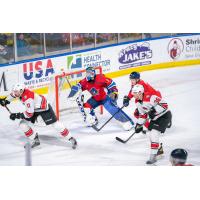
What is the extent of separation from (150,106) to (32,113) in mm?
1006

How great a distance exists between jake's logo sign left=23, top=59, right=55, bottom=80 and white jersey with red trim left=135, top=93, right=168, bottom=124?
798mm

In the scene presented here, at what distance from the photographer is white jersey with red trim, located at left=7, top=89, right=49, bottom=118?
416 cm

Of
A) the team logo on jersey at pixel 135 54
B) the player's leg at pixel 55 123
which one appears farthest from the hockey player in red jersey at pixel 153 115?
the player's leg at pixel 55 123

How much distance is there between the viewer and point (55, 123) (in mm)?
4219

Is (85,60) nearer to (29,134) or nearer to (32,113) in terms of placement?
(32,113)

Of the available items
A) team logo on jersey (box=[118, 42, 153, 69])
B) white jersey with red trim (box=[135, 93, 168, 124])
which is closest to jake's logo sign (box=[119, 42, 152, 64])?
team logo on jersey (box=[118, 42, 153, 69])

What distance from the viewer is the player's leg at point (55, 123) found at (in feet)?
13.8

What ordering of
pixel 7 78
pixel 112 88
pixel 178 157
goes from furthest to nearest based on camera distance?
pixel 112 88 < pixel 7 78 < pixel 178 157

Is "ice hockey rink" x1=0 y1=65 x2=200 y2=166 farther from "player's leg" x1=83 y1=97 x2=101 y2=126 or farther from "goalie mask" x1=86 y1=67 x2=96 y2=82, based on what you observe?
"goalie mask" x1=86 y1=67 x2=96 y2=82

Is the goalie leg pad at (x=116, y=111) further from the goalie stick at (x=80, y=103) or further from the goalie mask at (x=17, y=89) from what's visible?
the goalie mask at (x=17, y=89)

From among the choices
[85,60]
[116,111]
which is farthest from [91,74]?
[116,111]
